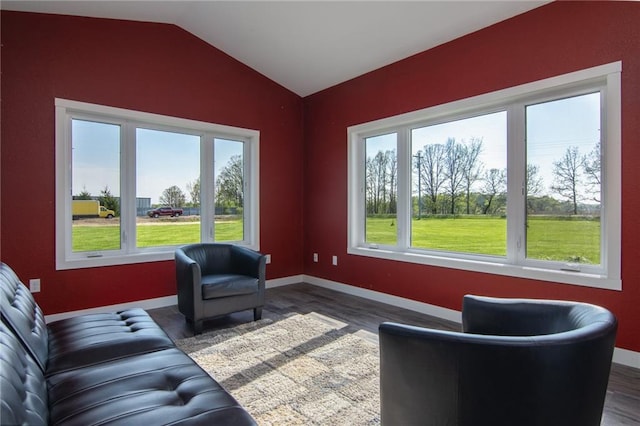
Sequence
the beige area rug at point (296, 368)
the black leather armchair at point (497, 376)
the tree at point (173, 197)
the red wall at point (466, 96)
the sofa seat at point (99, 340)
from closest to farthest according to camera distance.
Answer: the black leather armchair at point (497, 376) < the sofa seat at point (99, 340) < the beige area rug at point (296, 368) < the red wall at point (466, 96) < the tree at point (173, 197)

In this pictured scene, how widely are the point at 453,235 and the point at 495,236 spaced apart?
437 mm

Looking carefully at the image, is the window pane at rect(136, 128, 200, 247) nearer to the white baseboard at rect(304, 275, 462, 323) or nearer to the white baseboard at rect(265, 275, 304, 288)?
the white baseboard at rect(265, 275, 304, 288)

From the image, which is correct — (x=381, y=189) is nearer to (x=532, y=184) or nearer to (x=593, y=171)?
(x=532, y=184)

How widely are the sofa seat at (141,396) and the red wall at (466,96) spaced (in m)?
2.78

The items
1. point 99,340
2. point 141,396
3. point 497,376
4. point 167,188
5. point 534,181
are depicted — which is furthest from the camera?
point 167,188

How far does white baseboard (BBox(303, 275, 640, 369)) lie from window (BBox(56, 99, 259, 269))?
1.29 meters

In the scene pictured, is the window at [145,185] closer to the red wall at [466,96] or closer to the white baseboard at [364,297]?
the white baseboard at [364,297]

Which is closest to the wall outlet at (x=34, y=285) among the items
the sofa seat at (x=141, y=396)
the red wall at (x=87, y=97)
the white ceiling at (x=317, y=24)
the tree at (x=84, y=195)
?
the red wall at (x=87, y=97)

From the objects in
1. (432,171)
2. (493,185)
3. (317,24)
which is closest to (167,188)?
(317,24)

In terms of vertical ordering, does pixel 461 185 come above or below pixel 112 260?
above

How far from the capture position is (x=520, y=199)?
3156mm

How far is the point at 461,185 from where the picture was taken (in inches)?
145

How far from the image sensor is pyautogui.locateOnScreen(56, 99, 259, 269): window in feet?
11.8

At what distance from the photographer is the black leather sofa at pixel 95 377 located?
3.81 ft
